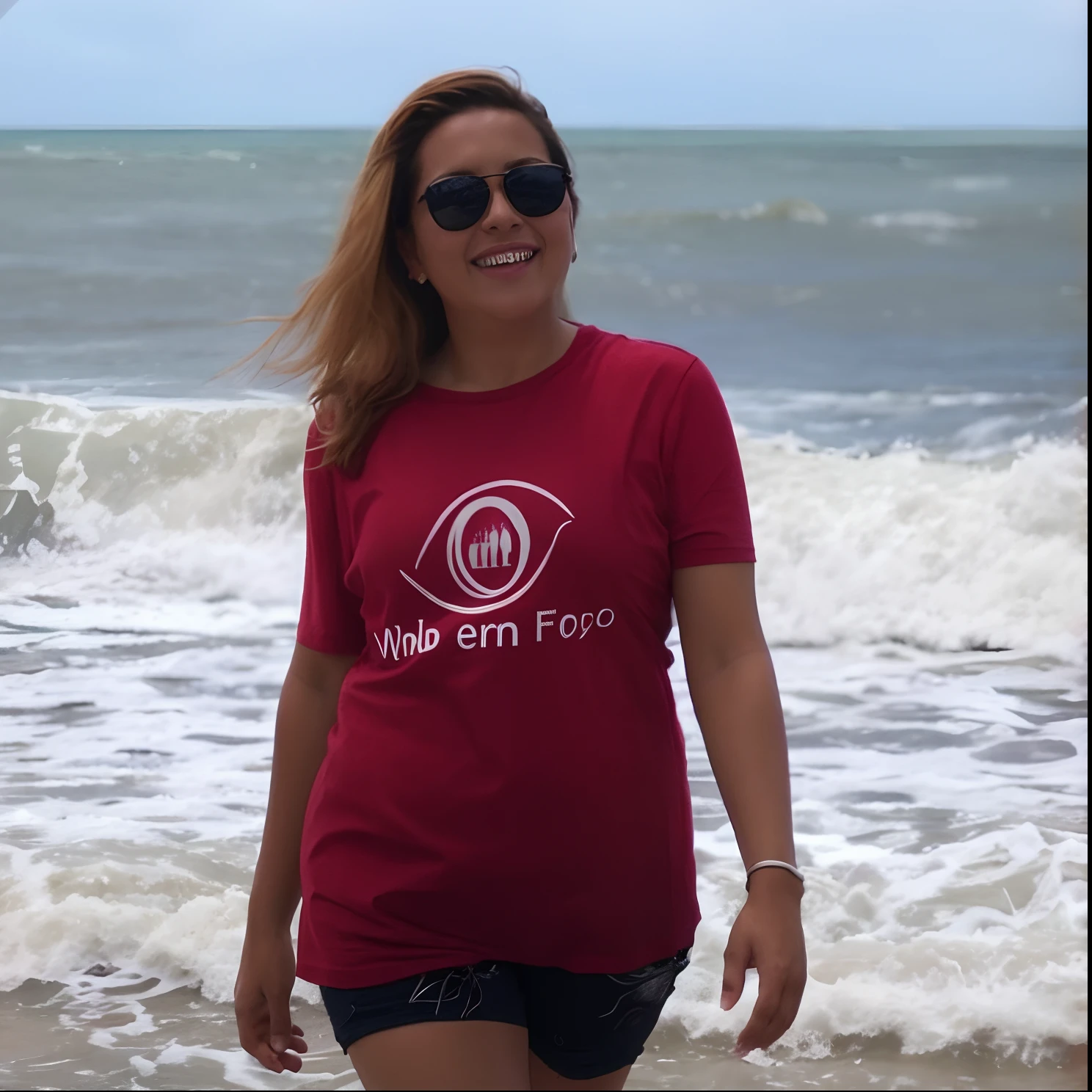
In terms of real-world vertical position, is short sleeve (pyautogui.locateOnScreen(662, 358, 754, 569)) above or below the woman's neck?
below

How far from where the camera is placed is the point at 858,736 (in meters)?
6.21

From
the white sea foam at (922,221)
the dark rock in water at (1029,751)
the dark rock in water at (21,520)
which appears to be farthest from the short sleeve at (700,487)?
the white sea foam at (922,221)

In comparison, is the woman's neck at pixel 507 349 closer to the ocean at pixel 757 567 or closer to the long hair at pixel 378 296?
the long hair at pixel 378 296

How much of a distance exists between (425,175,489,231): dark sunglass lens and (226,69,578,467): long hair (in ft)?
0.19

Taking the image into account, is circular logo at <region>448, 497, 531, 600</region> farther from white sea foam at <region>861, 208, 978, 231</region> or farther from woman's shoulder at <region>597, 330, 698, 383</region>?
white sea foam at <region>861, 208, 978, 231</region>

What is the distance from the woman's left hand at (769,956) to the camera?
3.95 ft

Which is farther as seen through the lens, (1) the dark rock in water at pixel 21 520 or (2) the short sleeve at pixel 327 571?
(1) the dark rock in water at pixel 21 520

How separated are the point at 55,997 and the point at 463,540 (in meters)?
2.78

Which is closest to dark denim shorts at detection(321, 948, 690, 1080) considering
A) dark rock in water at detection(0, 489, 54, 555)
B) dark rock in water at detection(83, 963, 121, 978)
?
dark rock in water at detection(83, 963, 121, 978)

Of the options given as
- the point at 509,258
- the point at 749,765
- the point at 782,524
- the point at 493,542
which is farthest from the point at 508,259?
the point at 782,524

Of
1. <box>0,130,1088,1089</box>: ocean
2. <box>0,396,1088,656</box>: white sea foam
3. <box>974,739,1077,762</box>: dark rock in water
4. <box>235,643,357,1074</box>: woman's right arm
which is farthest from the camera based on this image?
<box>0,396,1088,656</box>: white sea foam

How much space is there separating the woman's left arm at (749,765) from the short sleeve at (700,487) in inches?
0.8

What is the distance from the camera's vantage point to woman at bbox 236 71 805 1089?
1271mm

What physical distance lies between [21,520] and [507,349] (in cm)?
778
